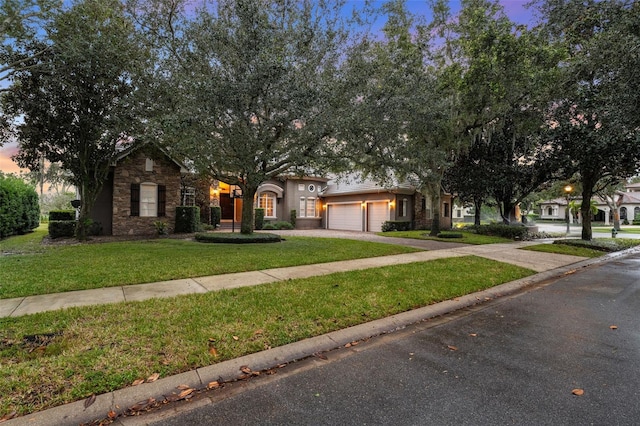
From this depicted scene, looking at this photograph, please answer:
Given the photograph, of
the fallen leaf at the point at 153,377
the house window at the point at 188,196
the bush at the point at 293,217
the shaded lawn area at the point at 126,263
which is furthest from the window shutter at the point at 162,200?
the fallen leaf at the point at 153,377

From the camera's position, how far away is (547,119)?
14.5 meters

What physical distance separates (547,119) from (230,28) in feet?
45.7

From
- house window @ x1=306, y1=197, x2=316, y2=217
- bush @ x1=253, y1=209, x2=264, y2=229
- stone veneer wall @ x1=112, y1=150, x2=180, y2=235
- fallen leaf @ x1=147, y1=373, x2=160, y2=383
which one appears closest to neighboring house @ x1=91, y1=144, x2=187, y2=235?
stone veneer wall @ x1=112, y1=150, x2=180, y2=235

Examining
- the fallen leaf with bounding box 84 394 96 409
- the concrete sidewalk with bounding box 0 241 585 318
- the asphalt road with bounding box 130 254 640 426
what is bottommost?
the asphalt road with bounding box 130 254 640 426

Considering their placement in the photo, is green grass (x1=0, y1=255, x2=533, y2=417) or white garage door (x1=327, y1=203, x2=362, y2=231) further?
white garage door (x1=327, y1=203, x2=362, y2=231)

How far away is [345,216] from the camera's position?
25375mm

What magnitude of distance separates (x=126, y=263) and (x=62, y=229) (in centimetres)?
863

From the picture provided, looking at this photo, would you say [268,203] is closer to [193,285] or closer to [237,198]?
[237,198]

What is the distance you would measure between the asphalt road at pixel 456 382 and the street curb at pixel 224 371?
0.14m

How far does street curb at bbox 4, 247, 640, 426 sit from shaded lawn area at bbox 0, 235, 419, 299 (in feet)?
12.4

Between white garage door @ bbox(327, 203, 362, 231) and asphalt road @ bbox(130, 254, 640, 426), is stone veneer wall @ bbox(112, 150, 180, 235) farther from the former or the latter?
asphalt road @ bbox(130, 254, 640, 426)

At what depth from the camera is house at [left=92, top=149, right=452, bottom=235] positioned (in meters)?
15.4

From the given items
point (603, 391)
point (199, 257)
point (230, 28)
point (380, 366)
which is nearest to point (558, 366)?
point (603, 391)

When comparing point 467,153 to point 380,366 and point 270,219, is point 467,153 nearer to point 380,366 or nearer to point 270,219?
point 270,219
